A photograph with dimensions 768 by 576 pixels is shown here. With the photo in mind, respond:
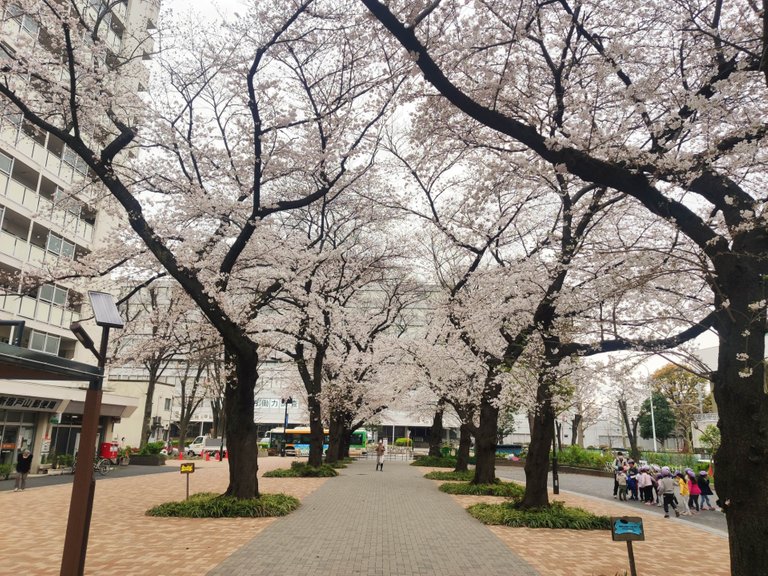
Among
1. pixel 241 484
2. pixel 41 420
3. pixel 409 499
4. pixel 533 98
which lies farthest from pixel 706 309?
pixel 41 420

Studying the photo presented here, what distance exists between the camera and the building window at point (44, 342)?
77.0 ft

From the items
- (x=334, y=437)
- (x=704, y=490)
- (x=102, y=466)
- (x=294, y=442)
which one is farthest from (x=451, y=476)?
(x=294, y=442)

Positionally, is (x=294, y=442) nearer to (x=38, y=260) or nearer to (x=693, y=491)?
(x=38, y=260)

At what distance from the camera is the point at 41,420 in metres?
24.8

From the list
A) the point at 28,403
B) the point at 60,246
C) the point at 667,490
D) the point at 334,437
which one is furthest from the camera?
the point at 334,437

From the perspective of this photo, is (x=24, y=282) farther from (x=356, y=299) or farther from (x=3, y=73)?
(x=356, y=299)

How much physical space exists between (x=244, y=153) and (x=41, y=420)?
19164 mm

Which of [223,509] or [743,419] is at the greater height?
[743,419]

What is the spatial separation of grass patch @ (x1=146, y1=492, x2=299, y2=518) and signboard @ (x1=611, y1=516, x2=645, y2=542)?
342 inches

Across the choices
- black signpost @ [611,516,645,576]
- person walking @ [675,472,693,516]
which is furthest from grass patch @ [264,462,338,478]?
black signpost @ [611,516,645,576]

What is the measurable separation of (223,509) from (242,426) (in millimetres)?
1913

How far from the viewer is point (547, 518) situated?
12.6m

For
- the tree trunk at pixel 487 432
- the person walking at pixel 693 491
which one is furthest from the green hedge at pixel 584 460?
the tree trunk at pixel 487 432

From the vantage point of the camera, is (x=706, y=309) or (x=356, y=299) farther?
(x=356, y=299)
